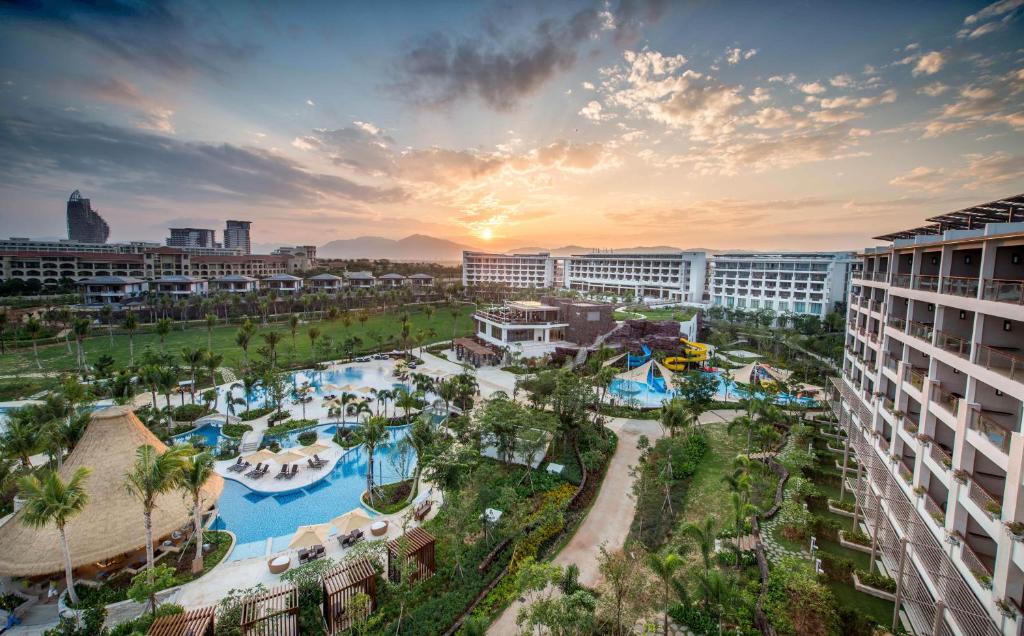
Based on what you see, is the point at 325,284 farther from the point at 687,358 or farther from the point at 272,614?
the point at 272,614

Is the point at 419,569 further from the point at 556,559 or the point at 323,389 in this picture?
the point at 323,389

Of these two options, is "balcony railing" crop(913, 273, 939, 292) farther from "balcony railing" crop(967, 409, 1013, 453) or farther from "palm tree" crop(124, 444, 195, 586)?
"palm tree" crop(124, 444, 195, 586)

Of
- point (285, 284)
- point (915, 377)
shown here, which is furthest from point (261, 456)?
point (285, 284)

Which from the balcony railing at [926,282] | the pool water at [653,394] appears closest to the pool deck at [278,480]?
the pool water at [653,394]

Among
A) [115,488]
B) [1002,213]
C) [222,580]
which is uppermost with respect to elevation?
[1002,213]

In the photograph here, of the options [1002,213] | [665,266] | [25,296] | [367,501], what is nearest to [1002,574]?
[1002,213]

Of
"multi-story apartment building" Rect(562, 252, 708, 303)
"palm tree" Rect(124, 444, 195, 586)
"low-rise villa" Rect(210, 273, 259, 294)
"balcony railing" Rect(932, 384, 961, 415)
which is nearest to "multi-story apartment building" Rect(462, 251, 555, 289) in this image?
"multi-story apartment building" Rect(562, 252, 708, 303)
